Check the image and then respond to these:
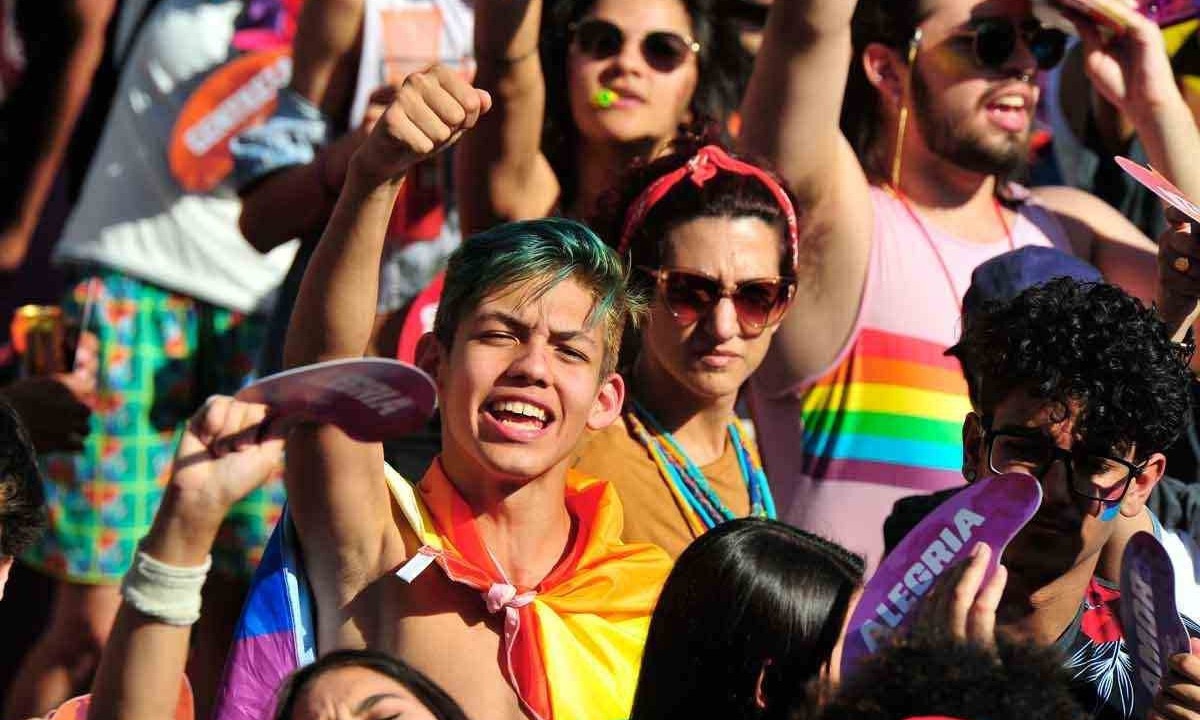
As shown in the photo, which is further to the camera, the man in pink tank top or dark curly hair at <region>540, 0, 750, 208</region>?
dark curly hair at <region>540, 0, 750, 208</region>

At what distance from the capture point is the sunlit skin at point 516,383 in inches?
121

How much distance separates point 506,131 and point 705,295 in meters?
0.55

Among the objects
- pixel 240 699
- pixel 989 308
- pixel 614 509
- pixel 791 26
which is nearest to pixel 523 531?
pixel 614 509

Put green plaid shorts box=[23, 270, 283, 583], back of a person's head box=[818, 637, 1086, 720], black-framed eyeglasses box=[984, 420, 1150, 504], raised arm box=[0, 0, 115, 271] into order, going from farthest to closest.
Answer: raised arm box=[0, 0, 115, 271] → green plaid shorts box=[23, 270, 283, 583] → black-framed eyeglasses box=[984, 420, 1150, 504] → back of a person's head box=[818, 637, 1086, 720]

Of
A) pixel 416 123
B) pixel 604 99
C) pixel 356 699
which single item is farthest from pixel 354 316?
pixel 604 99

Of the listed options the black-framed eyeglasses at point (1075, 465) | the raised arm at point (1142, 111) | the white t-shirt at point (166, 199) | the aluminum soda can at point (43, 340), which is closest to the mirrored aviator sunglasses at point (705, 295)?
the black-framed eyeglasses at point (1075, 465)

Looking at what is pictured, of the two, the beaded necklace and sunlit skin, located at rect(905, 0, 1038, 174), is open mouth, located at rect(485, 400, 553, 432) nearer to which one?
the beaded necklace

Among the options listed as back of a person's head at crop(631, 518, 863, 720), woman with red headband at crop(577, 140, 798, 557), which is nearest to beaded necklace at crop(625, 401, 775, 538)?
woman with red headband at crop(577, 140, 798, 557)

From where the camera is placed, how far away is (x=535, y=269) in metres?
3.13

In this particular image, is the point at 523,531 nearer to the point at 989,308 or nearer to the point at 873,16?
the point at 989,308

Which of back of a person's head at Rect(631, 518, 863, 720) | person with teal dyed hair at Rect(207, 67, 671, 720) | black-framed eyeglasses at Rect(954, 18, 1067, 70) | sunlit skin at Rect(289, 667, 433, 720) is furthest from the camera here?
black-framed eyeglasses at Rect(954, 18, 1067, 70)

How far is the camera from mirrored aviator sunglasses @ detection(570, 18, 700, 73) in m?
4.26

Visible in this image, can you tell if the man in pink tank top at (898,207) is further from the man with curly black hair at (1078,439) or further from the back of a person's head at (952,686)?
the back of a person's head at (952,686)

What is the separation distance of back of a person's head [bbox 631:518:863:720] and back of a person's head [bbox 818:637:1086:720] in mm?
365
